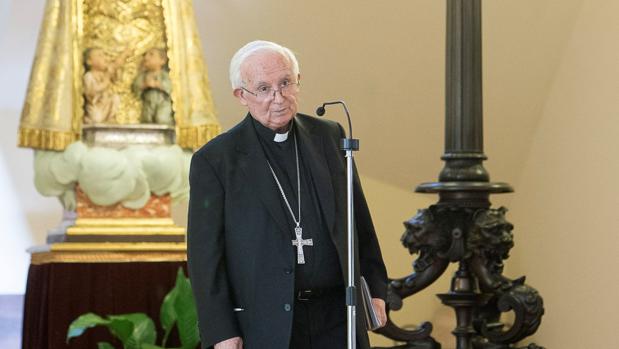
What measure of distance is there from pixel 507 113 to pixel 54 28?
9.39 ft

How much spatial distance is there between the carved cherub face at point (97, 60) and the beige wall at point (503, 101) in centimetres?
120

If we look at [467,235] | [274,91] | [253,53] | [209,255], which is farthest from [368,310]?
[467,235]

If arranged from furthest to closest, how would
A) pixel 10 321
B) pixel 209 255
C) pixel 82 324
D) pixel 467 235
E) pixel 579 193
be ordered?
pixel 10 321 < pixel 579 193 < pixel 82 324 < pixel 467 235 < pixel 209 255

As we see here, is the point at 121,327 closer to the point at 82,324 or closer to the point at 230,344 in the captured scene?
the point at 82,324

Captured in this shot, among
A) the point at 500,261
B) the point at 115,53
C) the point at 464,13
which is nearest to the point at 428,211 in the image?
the point at 500,261

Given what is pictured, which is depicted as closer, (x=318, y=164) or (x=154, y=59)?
(x=318, y=164)

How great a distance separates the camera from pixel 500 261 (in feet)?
16.8

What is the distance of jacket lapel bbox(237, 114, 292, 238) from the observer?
285 centimetres

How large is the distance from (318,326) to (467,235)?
2291 mm

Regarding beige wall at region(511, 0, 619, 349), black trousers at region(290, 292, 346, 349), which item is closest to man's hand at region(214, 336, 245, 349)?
black trousers at region(290, 292, 346, 349)

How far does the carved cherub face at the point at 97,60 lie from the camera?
6.12 metres

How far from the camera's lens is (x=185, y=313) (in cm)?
557

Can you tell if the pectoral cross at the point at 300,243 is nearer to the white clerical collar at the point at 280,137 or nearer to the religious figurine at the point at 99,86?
the white clerical collar at the point at 280,137

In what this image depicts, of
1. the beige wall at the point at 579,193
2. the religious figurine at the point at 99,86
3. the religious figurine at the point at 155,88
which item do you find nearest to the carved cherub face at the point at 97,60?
the religious figurine at the point at 99,86
